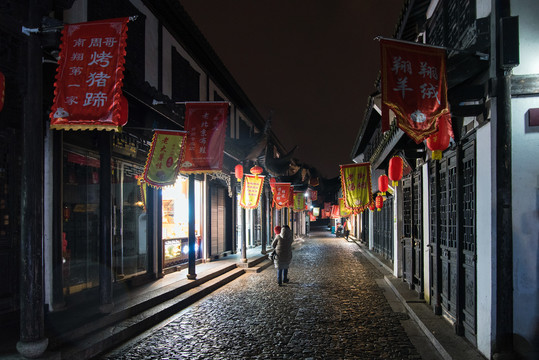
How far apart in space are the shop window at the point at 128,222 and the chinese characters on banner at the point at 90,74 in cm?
513

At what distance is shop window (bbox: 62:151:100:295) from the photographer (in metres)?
9.55

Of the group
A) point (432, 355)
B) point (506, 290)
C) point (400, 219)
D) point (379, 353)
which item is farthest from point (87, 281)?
point (400, 219)

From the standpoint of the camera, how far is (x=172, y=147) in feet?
36.6

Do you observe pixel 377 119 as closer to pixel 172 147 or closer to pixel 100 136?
pixel 172 147

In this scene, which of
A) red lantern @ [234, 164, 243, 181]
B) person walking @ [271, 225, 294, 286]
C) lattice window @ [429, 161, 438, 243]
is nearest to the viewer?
lattice window @ [429, 161, 438, 243]

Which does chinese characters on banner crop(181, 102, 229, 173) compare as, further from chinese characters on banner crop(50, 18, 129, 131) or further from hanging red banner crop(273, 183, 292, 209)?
hanging red banner crop(273, 183, 292, 209)

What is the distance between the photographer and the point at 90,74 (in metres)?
6.61

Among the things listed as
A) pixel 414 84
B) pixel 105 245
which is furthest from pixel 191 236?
pixel 414 84

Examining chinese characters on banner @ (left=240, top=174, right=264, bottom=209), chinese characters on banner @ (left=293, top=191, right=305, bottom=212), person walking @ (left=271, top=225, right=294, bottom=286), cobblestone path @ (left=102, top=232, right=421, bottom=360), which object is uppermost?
chinese characters on banner @ (left=240, top=174, right=264, bottom=209)

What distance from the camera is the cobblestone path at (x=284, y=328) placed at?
7.11 m

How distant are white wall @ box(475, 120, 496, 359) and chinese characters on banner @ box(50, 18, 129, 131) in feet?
18.8

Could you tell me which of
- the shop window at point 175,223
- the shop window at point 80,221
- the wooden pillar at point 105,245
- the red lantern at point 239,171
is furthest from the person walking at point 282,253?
the wooden pillar at point 105,245

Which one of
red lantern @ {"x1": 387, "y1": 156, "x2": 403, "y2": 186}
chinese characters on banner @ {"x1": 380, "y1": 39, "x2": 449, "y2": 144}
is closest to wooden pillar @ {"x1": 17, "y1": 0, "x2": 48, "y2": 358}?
chinese characters on banner @ {"x1": 380, "y1": 39, "x2": 449, "y2": 144}

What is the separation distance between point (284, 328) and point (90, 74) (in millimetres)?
6181
